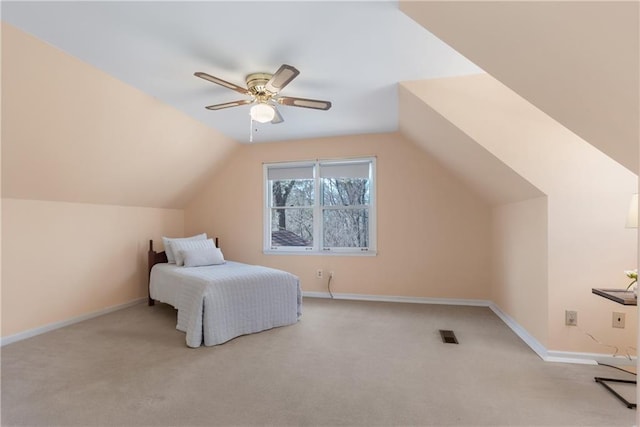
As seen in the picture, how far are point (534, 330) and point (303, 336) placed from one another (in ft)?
6.94

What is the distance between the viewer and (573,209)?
2.51m

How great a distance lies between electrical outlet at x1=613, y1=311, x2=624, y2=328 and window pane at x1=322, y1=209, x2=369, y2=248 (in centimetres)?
276

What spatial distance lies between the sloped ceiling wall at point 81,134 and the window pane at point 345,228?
2.03m

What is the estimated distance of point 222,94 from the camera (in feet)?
10.2

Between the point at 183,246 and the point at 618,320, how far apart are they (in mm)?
4511

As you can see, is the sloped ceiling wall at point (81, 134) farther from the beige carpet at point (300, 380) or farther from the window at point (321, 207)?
the beige carpet at point (300, 380)

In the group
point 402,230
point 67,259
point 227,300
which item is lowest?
point 227,300

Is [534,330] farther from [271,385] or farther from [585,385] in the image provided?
[271,385]

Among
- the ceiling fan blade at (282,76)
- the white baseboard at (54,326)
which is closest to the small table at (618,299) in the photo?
the ceiling fan blade at (282,76)

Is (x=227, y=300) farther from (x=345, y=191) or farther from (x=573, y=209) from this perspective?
(x=573, y=209)

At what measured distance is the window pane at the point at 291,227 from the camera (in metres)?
4.99

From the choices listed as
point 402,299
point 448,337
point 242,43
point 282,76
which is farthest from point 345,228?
point 242,43

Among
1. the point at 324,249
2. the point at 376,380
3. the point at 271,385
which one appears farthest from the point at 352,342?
the point at 324,249

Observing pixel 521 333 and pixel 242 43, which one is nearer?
pixel 242 43
